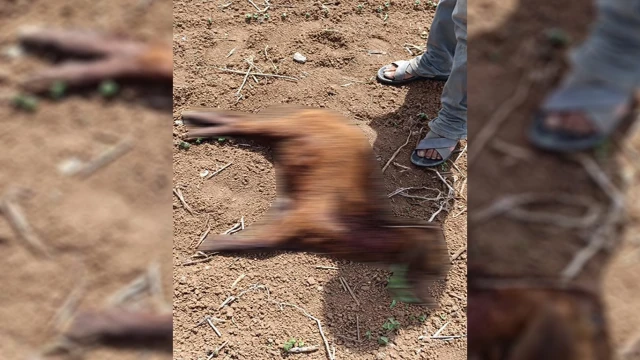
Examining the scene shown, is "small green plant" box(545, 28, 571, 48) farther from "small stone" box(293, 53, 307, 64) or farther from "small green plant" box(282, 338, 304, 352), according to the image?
"small stone" box(293, 53, 307, 64)

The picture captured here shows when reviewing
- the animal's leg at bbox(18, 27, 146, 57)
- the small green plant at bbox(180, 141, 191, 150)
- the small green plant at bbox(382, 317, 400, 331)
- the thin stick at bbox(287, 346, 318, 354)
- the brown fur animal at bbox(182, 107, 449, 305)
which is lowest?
the thin stick at bbox(287, 346, 318, 354)

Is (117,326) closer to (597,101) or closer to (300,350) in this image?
(597,101)

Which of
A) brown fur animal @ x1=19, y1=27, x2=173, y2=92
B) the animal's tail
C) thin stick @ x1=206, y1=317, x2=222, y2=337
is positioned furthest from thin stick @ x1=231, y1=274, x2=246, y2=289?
brown fur animal @ x1=19, y1=27, x2=173, y2=92

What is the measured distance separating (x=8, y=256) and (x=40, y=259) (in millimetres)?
37

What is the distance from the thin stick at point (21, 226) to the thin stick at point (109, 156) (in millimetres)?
79

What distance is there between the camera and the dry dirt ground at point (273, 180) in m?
1.27

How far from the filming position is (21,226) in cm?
40

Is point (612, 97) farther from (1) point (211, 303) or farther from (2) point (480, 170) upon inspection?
(1) point (211, 303)

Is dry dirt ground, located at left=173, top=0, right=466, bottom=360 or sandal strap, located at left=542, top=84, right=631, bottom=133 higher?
sandal strap, located at left=542, top=84, right=631, bottom=133

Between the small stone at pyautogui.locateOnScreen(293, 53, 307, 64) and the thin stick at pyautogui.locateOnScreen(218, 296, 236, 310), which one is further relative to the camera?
the small stone at pyautogui.locateOnScreen(293, 53, 307, 64)

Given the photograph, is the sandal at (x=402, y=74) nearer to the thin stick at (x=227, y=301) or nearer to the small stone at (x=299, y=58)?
the small stone at (x=299, y=58)

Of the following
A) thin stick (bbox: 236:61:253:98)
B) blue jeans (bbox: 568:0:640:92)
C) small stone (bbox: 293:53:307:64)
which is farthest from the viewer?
small stone (bbox: 293:53:307:64)

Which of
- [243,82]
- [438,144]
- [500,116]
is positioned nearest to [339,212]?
[500,116]

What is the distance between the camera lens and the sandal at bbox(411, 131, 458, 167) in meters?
1.51
